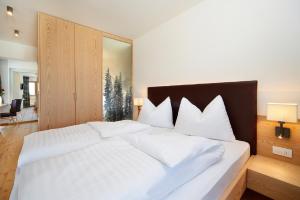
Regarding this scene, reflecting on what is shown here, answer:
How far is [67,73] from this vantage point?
258cm

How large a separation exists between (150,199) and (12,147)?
3.85 m

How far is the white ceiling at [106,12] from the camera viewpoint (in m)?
2.17

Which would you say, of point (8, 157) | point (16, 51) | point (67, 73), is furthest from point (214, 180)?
point (16, 51)

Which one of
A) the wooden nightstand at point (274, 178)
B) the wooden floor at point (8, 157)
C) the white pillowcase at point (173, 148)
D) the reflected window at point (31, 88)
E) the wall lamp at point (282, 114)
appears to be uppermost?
the reflected window at point (31, 88)

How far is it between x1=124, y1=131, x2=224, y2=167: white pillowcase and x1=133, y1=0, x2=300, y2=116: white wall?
1014 mm

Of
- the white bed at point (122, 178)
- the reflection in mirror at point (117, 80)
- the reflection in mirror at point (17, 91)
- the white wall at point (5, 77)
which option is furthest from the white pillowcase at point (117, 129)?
the white wall at point (5, 77)

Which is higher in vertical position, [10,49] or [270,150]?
[10,49]

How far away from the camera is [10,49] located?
414 centimetres

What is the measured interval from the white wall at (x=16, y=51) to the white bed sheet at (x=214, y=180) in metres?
5.41

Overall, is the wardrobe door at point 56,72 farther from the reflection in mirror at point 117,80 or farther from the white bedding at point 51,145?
the white bedding at point 51,145

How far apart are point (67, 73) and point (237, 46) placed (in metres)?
2.64

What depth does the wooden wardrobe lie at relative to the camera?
2367 millimetres

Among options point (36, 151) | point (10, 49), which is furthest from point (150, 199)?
point (10, 49)

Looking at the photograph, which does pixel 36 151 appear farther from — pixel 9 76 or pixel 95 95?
pixel 9 76
